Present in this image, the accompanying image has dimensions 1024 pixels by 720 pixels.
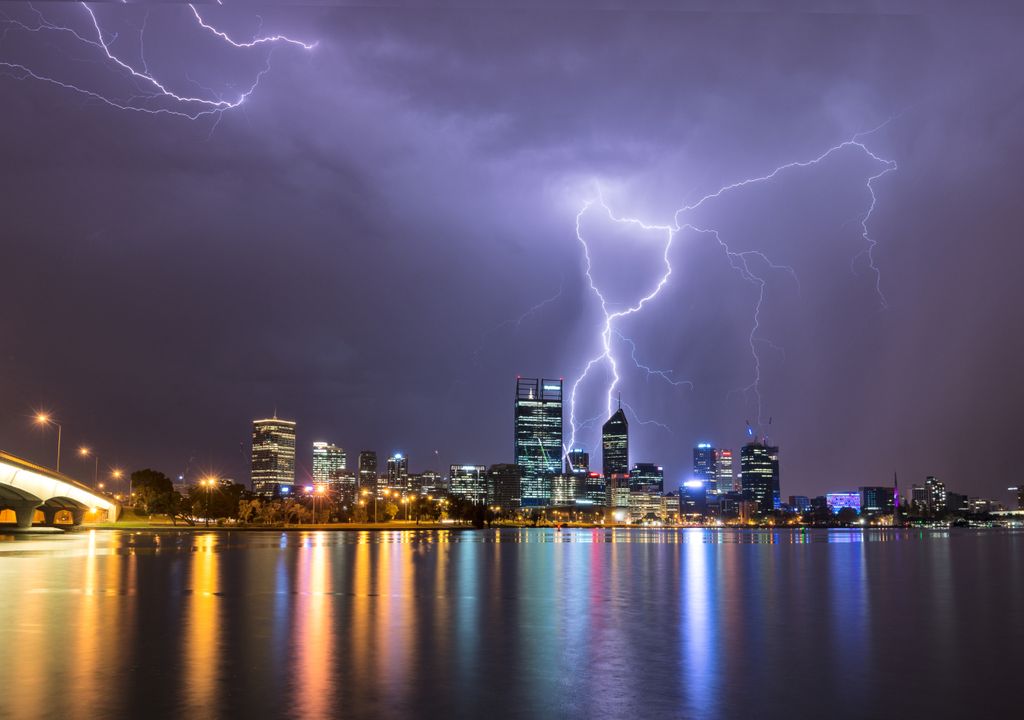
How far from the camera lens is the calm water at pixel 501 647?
12312 millimetres

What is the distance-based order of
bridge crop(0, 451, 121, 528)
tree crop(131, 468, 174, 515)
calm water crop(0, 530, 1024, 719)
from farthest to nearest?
tree crop(131, 468, 174, 515), bridge crop(0, 451, 121, 528), calm water crop(0, 530, 1024, 719)

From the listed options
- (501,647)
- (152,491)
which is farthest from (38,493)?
(501,647)

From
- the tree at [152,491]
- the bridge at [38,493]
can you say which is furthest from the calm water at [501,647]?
the tree at [152,491]

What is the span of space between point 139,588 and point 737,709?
2347cm

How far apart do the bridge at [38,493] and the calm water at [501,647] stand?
6740cm

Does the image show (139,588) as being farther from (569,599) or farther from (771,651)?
(771,651)

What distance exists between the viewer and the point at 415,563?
4450 cm

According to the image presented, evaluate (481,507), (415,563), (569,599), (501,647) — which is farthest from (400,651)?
(481,507)

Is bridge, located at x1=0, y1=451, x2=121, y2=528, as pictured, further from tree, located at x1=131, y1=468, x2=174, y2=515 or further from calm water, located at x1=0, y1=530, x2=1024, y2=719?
calm water, located at x1=0, y1=530, x2=1024, y2=719

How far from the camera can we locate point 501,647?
56.4 ft

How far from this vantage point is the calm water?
1231cm

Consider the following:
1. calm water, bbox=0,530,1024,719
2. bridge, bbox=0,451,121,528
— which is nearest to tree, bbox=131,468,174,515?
bridge, bbox=0,451,121,528

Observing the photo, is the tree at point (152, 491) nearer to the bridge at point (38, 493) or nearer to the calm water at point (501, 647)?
the bridge at point (38, 493)

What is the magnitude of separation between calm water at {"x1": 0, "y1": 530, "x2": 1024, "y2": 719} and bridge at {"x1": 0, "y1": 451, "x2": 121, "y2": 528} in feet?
221
